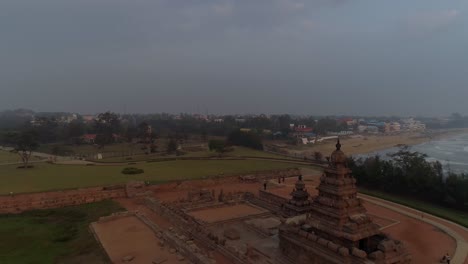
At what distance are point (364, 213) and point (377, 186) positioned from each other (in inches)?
847

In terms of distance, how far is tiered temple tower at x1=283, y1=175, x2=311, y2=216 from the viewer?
944 inches

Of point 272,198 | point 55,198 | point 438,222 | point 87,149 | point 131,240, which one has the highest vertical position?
point 87,149

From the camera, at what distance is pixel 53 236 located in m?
23.2

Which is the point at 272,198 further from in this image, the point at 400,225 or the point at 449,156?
the point at 449,156

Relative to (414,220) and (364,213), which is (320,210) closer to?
(364,213)

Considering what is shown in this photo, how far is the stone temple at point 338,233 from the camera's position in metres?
15.6

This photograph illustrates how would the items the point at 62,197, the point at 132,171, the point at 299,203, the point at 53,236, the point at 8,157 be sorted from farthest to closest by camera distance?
the point at 8,157 → the point at 132,171 → the point at 62,197 → the point at 299,203 → the point at 53,236

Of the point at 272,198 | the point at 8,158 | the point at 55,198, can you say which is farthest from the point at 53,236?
the point at 8,158

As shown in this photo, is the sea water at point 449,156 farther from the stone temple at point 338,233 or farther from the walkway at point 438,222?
the stone temple at point 338,233

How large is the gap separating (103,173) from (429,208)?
34844mm

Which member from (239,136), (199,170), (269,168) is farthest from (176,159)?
(239,136)

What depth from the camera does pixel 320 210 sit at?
1803cm

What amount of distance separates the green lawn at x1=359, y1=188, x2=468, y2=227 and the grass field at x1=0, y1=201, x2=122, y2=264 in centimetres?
2513

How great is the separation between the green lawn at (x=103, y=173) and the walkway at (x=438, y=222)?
59.1 feet
